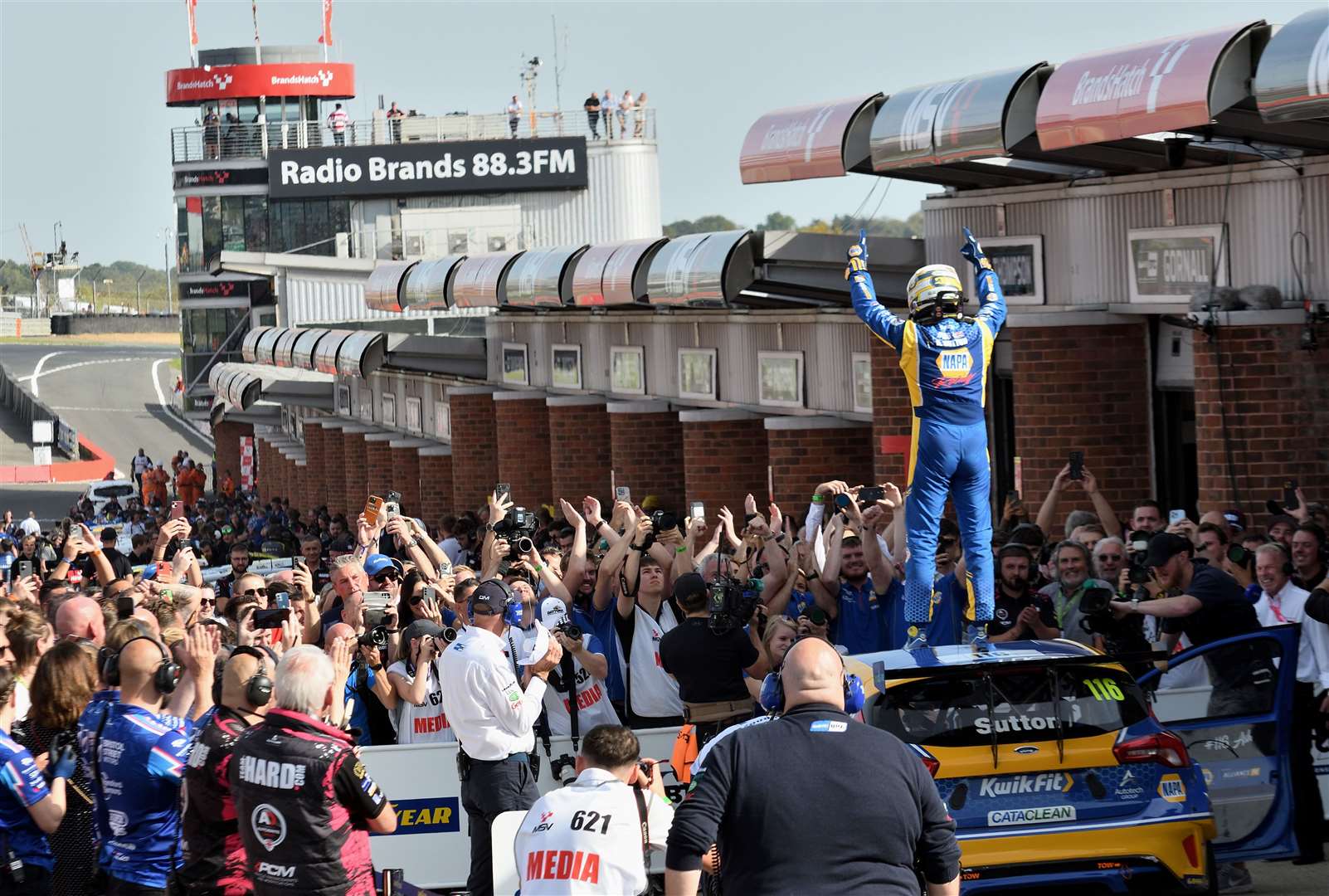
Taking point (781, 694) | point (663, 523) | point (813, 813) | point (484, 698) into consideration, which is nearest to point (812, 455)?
point (663, 523)

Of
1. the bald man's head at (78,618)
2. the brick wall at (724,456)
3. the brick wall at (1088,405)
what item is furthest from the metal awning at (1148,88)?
the brick wall at (724,456)

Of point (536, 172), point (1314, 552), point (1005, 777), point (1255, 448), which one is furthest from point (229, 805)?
point (536, 172)

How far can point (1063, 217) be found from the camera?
641 inches

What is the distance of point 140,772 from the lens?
26.1 feet

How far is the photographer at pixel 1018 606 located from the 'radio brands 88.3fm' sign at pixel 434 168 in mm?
69093

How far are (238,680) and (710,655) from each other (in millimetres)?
3308

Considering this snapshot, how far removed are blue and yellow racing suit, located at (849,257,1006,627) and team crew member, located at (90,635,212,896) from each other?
4.17 meters

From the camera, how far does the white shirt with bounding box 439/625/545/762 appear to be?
975 centimetres

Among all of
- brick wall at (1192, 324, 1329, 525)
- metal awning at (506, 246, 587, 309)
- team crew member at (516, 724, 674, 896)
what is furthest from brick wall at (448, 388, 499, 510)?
team crew member at (516, 724, 674, 896)

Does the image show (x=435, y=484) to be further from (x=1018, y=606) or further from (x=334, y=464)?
(x=1018, y=606)

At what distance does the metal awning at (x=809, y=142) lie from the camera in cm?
1608

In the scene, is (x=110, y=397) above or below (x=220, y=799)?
above

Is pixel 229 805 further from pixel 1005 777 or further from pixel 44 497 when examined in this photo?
pixel 44 497

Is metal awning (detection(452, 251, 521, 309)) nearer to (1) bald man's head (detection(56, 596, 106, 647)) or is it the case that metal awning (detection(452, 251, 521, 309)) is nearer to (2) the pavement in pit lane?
(1) bald man's head (detection(56, 596, 106, 647))
